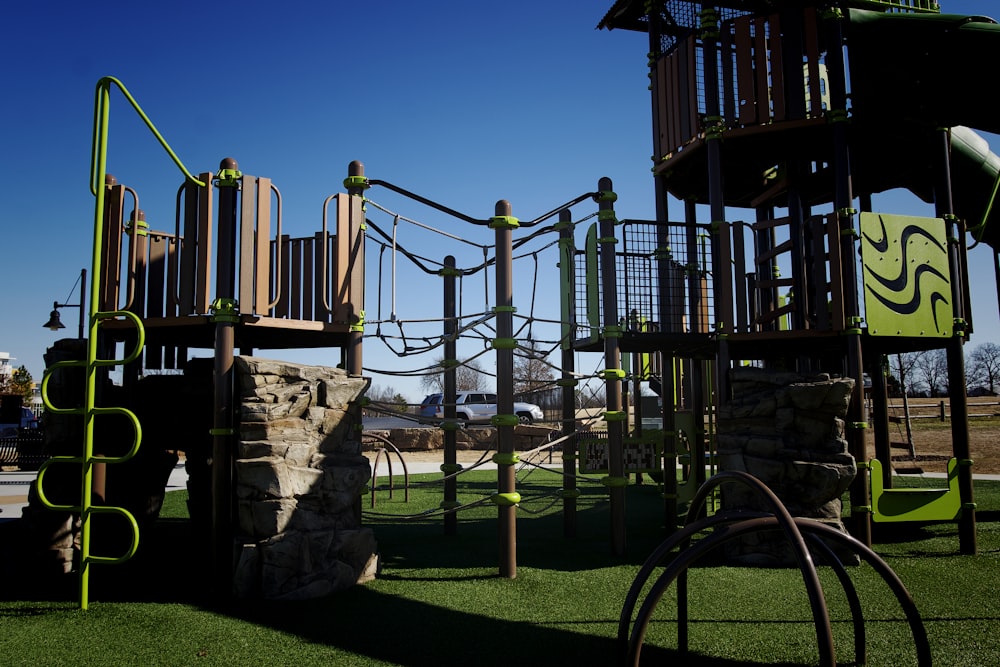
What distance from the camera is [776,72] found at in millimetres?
8023

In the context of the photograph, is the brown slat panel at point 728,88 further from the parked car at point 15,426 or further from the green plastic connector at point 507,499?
the parked car at point 15,426

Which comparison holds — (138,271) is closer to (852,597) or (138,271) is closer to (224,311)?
(224,311)

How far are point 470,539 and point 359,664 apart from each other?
412 cm

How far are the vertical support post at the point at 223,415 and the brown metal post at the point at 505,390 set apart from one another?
2243 mm

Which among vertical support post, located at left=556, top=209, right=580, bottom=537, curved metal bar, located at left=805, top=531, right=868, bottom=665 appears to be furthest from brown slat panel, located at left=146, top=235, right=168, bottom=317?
curved metal bar, located at left=805, top=531, right=868, bottom=665

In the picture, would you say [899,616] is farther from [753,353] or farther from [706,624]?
[753,353]

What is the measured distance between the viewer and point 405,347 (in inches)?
297

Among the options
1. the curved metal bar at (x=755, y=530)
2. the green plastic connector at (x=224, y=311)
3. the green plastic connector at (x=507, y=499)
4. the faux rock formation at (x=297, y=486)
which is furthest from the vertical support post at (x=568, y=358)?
the curved metal bar at (x=755, y=530)

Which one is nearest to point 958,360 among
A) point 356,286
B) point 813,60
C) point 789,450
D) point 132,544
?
point 789,450

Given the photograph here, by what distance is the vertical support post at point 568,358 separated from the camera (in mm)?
8312

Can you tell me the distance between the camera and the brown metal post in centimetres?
638

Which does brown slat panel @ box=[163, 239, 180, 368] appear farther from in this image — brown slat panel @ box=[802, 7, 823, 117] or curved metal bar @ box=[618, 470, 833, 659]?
brown slat panel @ box=[802, 7, 823, 117]

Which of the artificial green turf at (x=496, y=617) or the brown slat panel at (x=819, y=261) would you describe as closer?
the artificial green turf at (x=496, y=617)

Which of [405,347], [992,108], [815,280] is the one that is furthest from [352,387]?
[992,108]
